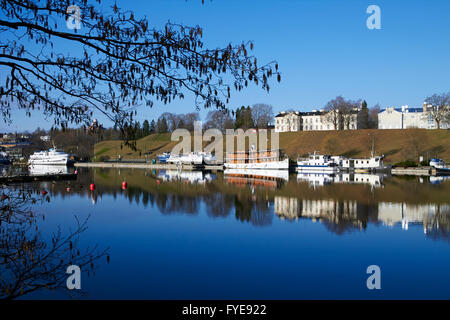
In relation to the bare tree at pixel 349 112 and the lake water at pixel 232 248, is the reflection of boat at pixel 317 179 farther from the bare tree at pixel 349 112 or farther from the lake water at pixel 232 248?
the bare tree at pixel 349 112

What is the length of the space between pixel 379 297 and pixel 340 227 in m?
8.58

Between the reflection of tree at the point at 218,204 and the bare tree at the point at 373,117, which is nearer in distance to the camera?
the reflection of tree at the point at 218,204

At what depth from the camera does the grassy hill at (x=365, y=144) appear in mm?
75125

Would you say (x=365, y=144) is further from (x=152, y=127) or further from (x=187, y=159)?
(x=152, y=127)

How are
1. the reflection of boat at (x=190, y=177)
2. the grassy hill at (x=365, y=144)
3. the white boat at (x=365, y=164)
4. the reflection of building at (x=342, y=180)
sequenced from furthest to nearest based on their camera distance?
the grassy hill at (x=365, y=144) → the white boat at (x=365, y=164) → the reflection of boat at (x=190, y=177) → the reflection of building at (x=342, y=180)

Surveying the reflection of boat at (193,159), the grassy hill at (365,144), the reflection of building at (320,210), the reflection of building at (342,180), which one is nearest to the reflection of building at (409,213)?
the reflection of building at (320,210)

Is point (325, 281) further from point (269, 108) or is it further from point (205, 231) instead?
point (269, 108)

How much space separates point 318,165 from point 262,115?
64.0 m

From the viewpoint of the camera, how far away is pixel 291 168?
2714 inches

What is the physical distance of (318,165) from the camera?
64.5 m

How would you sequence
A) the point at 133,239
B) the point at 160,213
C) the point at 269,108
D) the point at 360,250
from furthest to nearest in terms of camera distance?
the point at 269,108 < the point at 160,213 < the point at 133,239 < the point at 360,250

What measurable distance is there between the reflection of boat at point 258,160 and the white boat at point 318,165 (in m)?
3.64

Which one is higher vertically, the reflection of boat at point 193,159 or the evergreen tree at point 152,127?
the evergreen tree at point 152,127

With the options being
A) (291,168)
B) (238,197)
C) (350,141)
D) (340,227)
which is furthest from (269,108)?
(340,227)
